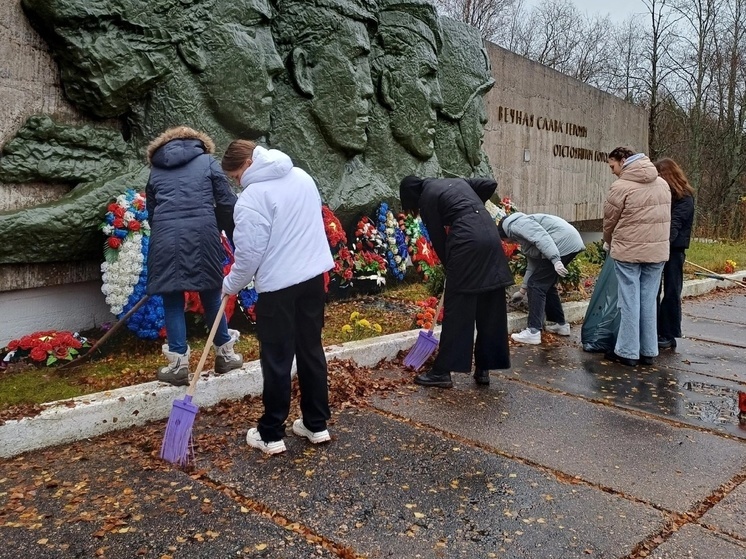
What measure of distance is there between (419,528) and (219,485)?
0.92m

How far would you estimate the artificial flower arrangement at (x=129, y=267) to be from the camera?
4.57 meters

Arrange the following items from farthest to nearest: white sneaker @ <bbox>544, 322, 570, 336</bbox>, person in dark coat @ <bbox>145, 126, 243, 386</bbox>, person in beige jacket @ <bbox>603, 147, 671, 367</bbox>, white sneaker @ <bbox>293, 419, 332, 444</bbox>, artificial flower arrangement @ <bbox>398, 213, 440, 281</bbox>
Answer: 1. artificial flower arrangement @ <bbox>398, 213, 440, 281</bbox>
2. white sneaker @ <bbox>544, 322, 570, 336</bbox>
3. person in beige jacket @ <bbox>603, 147, 671, 367</bbox>
4. person in dark coat @ <bbox>145, 126, 243, 386</bbox>
5. white sneaker @ <bbox>293, 419, 332, 444</bbox>

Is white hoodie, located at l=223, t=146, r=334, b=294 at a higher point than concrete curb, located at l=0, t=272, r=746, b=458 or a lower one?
higher

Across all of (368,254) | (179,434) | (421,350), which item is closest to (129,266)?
(179,434)

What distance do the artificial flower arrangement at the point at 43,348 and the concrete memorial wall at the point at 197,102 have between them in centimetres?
27

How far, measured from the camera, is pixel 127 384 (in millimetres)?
3986

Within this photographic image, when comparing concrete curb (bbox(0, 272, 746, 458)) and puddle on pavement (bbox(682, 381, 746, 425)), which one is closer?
concrete curb (bbox(0, 272, 746, 458))

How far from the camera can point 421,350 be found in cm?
488

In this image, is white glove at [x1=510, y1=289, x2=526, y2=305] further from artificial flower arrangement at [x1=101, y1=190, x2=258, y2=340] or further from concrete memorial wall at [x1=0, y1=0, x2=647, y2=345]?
artificial flower arrangement at [x1=101, y1=190, x2=258, y2=340]

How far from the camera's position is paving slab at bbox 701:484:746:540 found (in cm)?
271

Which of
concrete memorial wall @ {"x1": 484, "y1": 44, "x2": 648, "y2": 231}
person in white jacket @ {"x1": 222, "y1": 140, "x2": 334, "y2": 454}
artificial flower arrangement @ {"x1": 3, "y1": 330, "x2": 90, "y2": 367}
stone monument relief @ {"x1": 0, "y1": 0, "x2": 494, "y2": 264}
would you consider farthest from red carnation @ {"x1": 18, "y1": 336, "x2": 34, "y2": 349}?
concrete memorial wall @ {"x1": 484, "y1": 44, "x2": 648, "y2": 231}

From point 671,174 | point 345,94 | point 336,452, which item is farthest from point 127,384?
point 671,174

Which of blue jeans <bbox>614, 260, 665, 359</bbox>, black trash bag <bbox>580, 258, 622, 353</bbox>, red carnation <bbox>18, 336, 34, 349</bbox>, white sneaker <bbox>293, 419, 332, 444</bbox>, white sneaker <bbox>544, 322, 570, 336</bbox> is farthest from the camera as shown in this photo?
white sneaker <bbox>544, 322, 570, 336</bbox>

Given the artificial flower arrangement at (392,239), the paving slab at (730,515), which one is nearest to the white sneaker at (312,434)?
the paving slab at (730,515)
